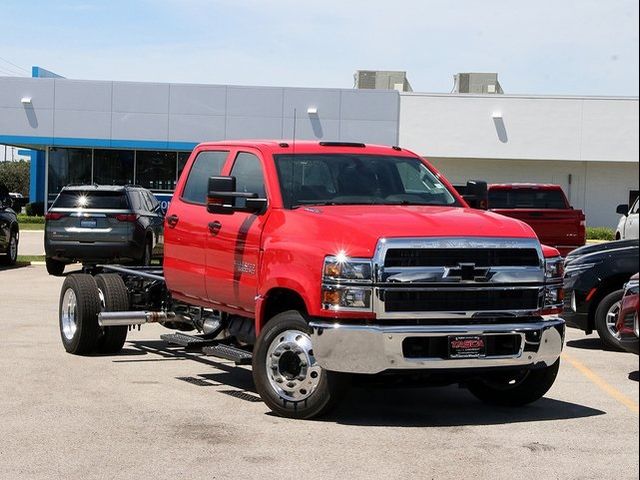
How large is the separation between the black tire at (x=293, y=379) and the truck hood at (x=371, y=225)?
1.99ft

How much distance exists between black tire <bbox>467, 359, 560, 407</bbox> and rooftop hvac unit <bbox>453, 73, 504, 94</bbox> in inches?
1958

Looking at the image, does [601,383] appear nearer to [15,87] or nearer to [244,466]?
[244,466]

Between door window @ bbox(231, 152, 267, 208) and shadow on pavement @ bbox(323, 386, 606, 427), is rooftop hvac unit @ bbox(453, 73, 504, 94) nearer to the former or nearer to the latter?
door window @ bbox(231, 152, 267, 208)

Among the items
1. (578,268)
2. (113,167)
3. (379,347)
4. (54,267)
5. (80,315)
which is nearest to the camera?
(379,347)

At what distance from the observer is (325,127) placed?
159 feet

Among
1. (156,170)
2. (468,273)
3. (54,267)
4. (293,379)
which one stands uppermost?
(156,170)

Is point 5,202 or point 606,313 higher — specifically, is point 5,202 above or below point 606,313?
above

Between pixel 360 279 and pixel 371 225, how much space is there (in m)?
0.46

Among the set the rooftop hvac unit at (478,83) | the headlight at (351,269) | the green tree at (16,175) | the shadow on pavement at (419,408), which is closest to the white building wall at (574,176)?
the rooftop hvac unit at (478,83)

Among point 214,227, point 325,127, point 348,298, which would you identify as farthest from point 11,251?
point 325,127

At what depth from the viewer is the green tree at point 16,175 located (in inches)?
3915

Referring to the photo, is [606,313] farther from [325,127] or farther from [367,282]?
[325,127]

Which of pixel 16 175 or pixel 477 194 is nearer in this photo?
pixel 477 194

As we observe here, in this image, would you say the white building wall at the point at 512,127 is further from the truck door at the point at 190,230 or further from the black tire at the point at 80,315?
the truck door at the point at 190,230
